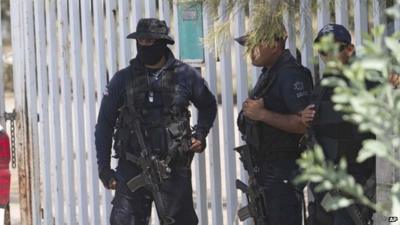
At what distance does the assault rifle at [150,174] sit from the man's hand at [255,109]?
0.62 m

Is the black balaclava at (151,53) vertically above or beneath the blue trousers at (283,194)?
above

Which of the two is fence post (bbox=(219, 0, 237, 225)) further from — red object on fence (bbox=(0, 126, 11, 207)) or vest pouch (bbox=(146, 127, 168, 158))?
red object on fence (bbox=(0, 126, 11, 207))

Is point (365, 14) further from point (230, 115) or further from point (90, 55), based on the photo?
point (90, 55)

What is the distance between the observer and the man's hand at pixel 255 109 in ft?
17.0

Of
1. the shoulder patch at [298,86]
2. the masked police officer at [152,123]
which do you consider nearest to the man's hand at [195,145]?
the masked police officer at [152,123]

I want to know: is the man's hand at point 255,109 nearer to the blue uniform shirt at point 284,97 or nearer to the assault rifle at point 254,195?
the blue uniform shirt at point 284,97

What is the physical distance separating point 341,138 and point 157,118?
3.98 feet

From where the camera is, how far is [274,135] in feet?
17.3

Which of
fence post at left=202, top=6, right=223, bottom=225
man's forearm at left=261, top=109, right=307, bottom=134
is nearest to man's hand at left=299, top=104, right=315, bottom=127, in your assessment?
man's forearm at left=261, top=109, right=307, bottom=134

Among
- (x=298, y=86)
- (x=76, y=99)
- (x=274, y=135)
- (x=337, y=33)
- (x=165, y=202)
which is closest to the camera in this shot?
(x=337, y=33)

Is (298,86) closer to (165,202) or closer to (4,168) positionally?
(165,202)

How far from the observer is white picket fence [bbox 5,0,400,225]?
20.2ft

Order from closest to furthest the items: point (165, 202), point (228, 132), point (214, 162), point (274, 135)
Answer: point (274, 135) < point (165, 202) < point (228, 132) < point (214, 162)

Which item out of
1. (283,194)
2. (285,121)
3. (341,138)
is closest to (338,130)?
(341,138)
